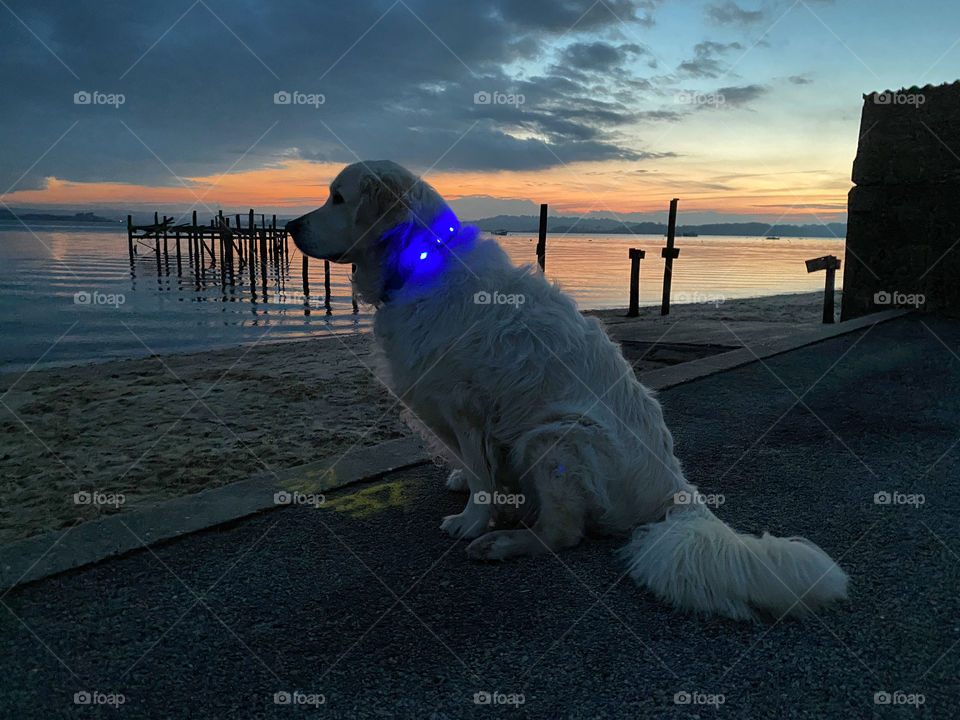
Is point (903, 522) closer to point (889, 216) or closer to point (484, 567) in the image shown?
point (484, 567)

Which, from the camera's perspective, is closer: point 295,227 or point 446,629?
point 446,629

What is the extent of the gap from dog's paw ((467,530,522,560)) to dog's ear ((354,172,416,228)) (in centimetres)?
176

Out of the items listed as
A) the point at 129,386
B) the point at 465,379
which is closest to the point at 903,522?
the point at 465,379

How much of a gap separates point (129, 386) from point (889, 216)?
47.0 ft

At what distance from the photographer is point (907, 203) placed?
12.1 meters

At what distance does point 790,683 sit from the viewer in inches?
84.9
